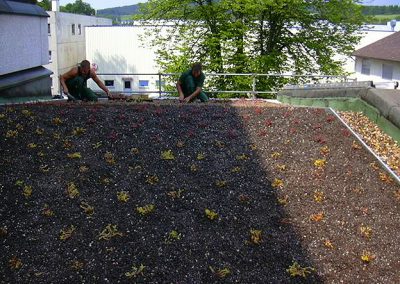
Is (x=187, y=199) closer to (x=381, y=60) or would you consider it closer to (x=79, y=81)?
(x=79, y=81)

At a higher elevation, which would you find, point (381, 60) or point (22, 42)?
point (22, 42)

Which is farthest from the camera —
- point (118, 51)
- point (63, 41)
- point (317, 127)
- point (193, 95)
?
point (63, 41)

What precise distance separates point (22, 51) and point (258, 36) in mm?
15883

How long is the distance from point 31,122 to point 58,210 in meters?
2.58

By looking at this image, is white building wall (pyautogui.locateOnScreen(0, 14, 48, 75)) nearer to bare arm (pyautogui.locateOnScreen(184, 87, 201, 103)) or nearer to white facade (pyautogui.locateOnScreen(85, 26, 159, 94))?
bare arm (pyautogui.locateOnScreen(184, 87, 201, 103))

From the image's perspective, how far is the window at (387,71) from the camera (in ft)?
116

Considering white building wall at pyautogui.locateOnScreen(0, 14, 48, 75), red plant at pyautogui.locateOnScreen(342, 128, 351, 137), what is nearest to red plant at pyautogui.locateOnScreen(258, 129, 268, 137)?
red plant at pyautogui.locateOnScreen(342, 128, 351, 137)

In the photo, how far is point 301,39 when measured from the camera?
23844 millimetres

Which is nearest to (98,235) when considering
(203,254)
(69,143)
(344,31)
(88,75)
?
(203,254)

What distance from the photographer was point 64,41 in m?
45.7

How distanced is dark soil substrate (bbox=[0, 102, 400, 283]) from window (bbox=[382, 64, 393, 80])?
29798mm

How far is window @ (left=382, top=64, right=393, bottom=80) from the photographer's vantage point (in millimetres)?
35375

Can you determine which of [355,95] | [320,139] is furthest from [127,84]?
[320,139]

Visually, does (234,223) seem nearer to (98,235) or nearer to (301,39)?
(98,235)
